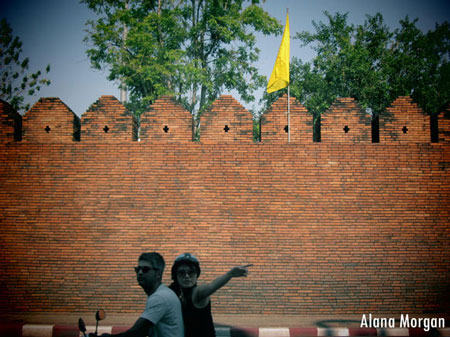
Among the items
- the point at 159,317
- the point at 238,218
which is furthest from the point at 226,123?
the point at 159,317

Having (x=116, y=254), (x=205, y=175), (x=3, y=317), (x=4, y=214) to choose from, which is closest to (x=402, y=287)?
(x=205, y=175)

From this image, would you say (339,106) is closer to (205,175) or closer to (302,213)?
(302,213)

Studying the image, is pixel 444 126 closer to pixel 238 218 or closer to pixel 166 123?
pixel 238 218

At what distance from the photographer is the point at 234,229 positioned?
689cm

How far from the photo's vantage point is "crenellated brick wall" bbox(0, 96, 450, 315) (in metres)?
6.70

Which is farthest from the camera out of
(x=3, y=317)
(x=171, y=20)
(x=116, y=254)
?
(x=171, y=20)

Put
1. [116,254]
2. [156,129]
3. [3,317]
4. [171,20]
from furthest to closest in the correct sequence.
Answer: [171,20]
[156,129]
[116,254]
[3,317]

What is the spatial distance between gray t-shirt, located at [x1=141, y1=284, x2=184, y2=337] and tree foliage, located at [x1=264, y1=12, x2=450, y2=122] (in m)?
15.6

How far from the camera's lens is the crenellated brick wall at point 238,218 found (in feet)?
22.0

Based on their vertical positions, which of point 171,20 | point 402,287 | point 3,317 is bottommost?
→ point 3,317

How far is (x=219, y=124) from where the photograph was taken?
731cm

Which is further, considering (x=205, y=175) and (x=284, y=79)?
(x=284, y=79)

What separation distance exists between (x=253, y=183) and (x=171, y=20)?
10688 mm

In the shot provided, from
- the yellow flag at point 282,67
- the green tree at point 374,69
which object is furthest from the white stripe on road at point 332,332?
the green tree at point 374,69
